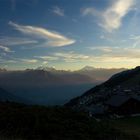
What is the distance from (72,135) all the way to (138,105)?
187ft

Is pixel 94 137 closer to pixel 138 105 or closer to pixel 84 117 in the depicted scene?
pixel 84 117

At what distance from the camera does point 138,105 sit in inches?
3297

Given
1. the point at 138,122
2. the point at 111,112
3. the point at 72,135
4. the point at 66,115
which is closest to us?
the point at 72,135

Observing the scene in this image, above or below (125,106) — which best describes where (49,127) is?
above

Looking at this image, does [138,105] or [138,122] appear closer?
[138,122]

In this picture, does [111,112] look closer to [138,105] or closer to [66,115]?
[138,105]

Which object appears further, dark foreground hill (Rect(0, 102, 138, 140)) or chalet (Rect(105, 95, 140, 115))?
chalet (Rect(105, 95, 140, 115))

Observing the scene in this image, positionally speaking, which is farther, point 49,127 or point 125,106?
point 125,106

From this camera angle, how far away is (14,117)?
32844 mm

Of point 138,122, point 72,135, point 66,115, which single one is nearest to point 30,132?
point 72,135

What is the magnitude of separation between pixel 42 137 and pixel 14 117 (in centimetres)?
625

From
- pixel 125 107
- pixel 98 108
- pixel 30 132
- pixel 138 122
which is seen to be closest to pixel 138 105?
pixel 125 107

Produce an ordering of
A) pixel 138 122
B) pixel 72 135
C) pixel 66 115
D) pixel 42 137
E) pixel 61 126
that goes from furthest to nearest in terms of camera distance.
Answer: pixel 138 122 < pixel 66 115 < pixel 61 126 < pixel 72 135 < pixel 42 137

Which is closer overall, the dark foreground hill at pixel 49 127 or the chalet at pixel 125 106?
the dark foreground hill at pixel 49 127
